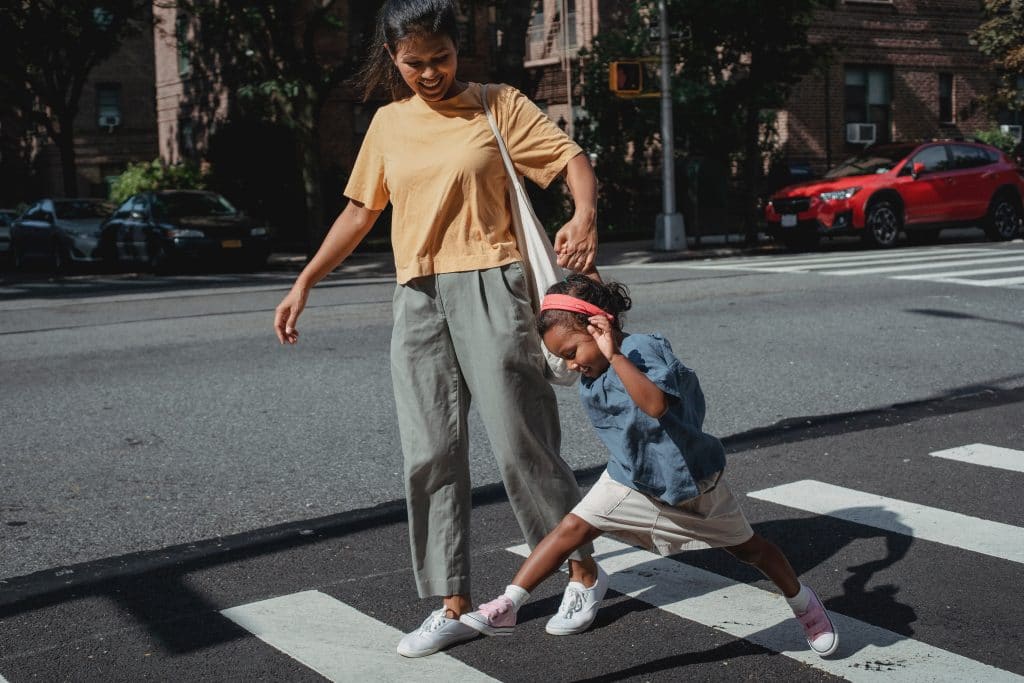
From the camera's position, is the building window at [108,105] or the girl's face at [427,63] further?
the building window at [108,105]

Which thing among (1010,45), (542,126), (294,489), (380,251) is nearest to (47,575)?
(294,489)

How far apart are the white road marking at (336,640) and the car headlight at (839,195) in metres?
17.5

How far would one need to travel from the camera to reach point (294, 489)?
5699 millimetres

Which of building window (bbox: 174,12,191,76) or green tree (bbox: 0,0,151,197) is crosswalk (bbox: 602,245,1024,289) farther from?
building window (bbox: 174,12,191,76)

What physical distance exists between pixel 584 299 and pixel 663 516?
26.8 inches

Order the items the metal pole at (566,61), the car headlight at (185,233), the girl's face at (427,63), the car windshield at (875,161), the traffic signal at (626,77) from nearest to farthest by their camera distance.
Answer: the girl's face at (427,63), the car headlight at (185,233), the traffic signal at (626,77), the car windshield at (875,161), the metal pole at (566,61)

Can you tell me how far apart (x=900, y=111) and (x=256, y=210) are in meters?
17.1

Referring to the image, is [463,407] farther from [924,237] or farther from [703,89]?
[703,89]

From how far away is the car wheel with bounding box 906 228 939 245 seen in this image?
73.4 ft

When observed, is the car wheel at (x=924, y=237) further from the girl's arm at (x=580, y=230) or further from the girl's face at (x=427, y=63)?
the girl's face at (x=427, y=63)

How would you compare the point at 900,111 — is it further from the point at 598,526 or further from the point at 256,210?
the point at 598,526

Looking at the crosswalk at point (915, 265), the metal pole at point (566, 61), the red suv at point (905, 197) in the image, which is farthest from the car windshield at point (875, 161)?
the metal pole at point (566, 61)

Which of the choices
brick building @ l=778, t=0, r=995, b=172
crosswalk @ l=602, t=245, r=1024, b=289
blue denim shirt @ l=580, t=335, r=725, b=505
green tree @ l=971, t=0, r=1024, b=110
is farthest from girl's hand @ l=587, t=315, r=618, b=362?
brick building @ l=778, t=0, r=995, b=172

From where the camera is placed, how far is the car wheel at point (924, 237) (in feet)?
73.4
